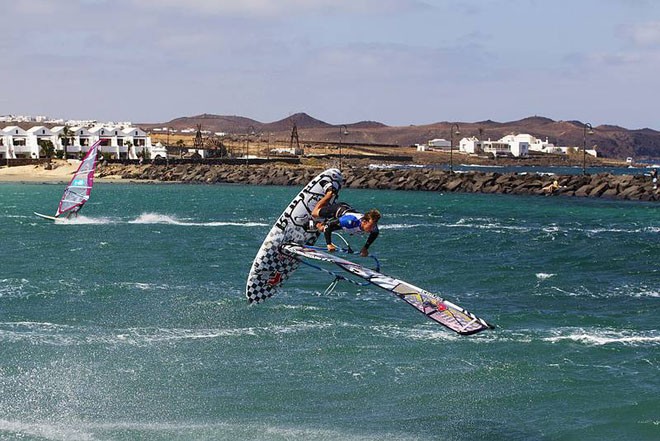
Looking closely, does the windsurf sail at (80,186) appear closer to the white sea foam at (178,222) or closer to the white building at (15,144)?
the white sea foam at (178,222)

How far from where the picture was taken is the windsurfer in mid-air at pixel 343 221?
48.6ft

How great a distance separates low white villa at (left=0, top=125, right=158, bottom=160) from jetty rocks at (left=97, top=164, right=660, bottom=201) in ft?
56.5

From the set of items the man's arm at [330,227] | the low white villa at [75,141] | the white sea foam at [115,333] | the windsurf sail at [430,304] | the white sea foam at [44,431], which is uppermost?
the low white villa at [75,141]

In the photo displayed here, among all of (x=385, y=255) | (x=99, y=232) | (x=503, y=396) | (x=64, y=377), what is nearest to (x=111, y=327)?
(x=64, y=377)

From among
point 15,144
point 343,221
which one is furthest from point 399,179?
point 343,221

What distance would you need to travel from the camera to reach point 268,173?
4744 inches

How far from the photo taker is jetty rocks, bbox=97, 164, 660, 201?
9088 cm

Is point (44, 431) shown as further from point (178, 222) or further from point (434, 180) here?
point (434, 180)

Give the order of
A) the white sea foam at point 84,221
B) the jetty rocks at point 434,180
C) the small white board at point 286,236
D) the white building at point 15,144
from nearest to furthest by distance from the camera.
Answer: the small white board at point 286,236 → the white sea foam at point 84,221 → the jetty rocks at point 434,180 → the white building at point 15,144

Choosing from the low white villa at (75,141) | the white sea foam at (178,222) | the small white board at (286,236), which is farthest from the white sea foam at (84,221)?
the low white villa at (75,141)

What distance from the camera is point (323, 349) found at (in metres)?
23.1

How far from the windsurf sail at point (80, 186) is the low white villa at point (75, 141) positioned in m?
84.5

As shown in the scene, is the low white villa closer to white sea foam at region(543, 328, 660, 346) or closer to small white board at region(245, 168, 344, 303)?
white sea foam at region(543, 328, 660, 346)

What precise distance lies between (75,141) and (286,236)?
5434 inches
